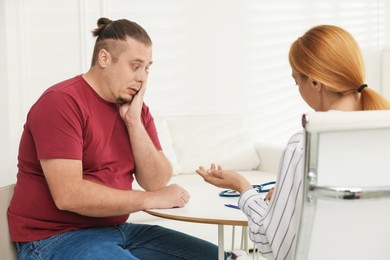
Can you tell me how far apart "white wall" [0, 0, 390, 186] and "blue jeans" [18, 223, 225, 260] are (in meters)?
1.63

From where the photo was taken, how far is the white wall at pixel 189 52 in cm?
380

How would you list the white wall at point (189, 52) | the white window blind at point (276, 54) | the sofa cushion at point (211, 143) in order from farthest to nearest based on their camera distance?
the white window blind at point (276, 54) < the sofa cushion at point (211, 143) < the white wall at point (189, 52)

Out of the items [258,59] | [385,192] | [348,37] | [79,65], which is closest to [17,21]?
[79,65]

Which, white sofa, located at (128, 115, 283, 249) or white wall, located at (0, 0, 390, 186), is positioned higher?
white wall, located at (0, 0, 390, 186)

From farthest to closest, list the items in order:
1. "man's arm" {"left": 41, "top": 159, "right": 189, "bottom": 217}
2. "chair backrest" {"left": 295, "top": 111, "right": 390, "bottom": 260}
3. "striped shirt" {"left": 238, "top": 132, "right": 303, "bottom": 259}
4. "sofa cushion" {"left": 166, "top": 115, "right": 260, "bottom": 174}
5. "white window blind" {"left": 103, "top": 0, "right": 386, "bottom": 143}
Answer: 1. "white window blind" {"left": 103, "top": 0, "right": 386, "bottom": 143}
2. "sofa cushion" {"left": 166, "top": 115, "right": 260, "bottom": 174}
3. "man's arm" {"left": 41, "top": 159, "right": 189, "bottom": 217}
4. "striped shirt" {"left": 238, "top": 132, "right": 303, "bottom": 259}
5. "chair backrest" {"left": 295, "top": 111, "right": 390, "bottom": 260}

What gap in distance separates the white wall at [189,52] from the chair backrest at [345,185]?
8.02ft

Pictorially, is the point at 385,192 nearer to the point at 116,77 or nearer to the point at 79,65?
the point at 116,77

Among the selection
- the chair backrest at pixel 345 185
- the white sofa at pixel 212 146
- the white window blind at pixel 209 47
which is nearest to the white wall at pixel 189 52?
the white window blind at pixel 209 47

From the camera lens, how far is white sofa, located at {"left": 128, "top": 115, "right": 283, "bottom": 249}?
3.90 m

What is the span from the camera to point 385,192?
1.19 metres

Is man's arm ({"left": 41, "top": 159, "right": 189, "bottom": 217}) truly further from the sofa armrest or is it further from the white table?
the sofa armrest

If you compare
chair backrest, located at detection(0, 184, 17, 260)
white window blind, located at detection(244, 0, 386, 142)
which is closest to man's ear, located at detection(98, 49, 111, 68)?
chair backrest, located at detection(0, 184, 17, 260)

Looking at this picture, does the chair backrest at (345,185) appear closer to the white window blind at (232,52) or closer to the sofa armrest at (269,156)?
the sofa armrest at (269,156)

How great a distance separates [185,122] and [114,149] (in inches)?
83.8
